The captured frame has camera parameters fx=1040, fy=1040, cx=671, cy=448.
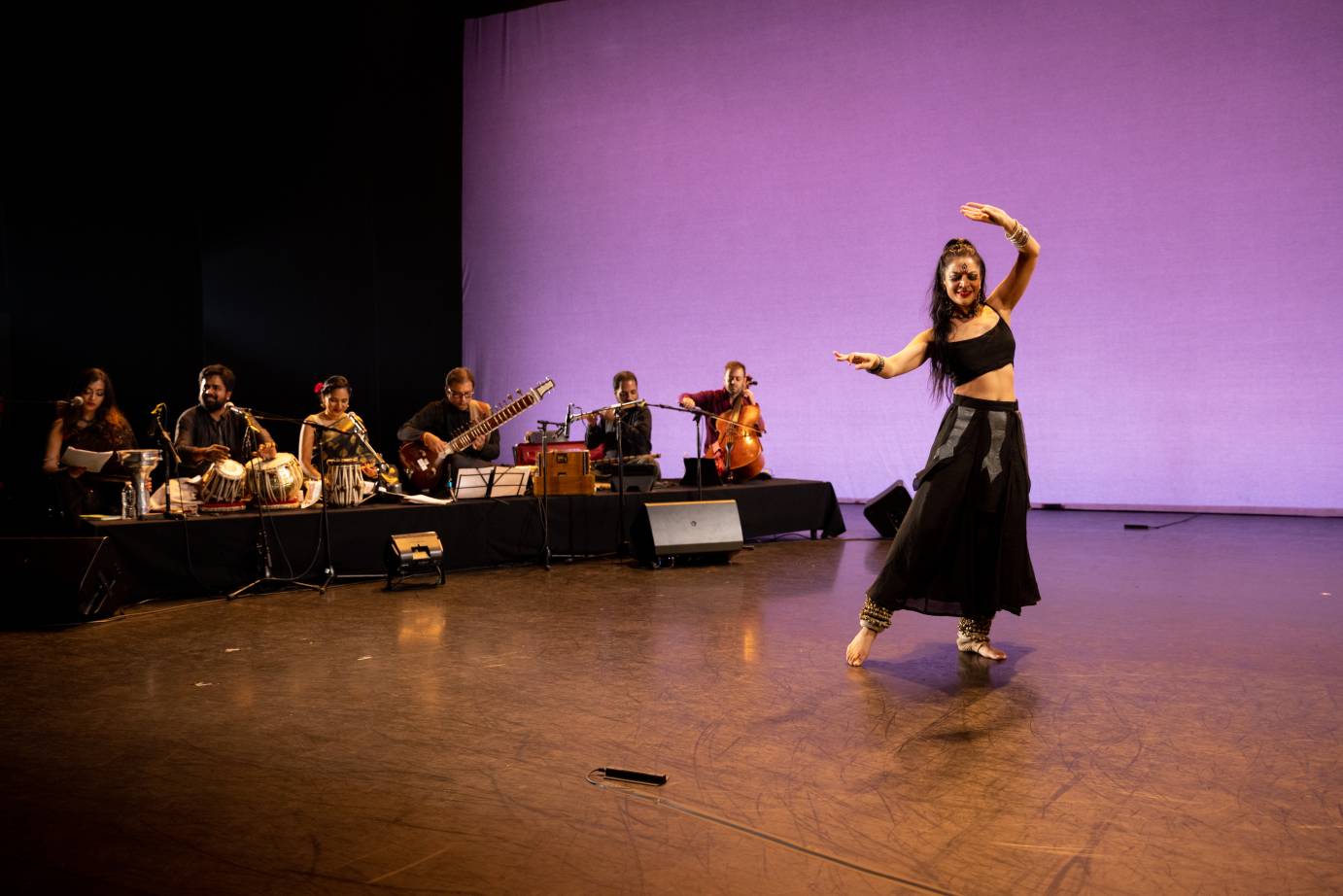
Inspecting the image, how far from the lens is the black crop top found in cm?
381

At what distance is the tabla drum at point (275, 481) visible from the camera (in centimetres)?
596

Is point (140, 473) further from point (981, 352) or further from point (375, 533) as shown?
point (981, 352)

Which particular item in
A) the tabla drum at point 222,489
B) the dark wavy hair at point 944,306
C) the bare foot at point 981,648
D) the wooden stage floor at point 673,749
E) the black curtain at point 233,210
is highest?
the black curtain at point 233,210

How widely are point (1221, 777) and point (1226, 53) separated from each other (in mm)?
8798

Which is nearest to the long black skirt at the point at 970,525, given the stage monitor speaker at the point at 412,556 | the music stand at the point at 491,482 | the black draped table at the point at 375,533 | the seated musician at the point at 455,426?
the stage monitor speaker at the point at 412,556

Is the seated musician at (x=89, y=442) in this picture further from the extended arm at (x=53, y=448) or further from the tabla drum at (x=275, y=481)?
the tabla drum at (x=275, y=481)

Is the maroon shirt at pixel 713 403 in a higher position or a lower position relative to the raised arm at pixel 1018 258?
lower

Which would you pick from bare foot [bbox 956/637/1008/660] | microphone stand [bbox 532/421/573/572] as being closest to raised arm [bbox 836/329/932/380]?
bare foot [bbox 956/637/1008/660]

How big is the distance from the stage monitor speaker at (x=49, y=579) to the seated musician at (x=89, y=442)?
1.30m

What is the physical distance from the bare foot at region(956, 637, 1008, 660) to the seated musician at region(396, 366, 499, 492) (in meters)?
4.24

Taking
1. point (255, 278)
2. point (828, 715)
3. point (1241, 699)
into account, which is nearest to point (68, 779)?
point (828, 715)

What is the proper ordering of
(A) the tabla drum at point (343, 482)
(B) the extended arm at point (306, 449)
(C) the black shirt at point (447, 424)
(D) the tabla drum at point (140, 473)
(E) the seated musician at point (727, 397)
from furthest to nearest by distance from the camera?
1. (E) the seated musician at point (727, 397)
2. (C) the black shirt at point (447, 424)
3. (B) the extended arm at point (306, 449)
4. (A) the tabla drum at point (343, 482)
5. (D) the tabla drum at point (140, 473)

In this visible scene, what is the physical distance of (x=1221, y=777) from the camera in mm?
2725

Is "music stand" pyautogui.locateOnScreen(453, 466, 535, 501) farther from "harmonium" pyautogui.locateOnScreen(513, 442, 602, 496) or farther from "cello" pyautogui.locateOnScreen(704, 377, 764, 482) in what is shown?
"cello" pyautogui.locateOnScreen(704, 377, 764, 482)
